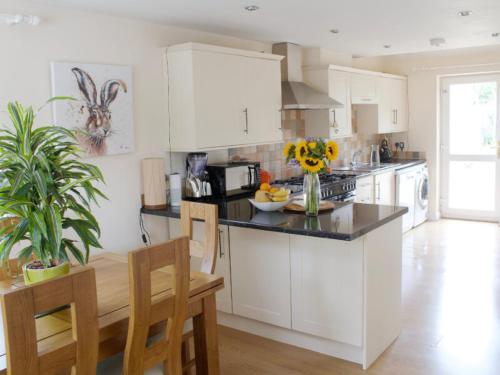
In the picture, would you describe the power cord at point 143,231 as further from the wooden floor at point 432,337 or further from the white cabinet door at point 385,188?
the white cabinet door at point 385,188

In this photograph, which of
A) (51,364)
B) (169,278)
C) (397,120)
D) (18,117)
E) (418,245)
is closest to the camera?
(51,364)

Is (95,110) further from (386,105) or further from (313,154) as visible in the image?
(386,105)

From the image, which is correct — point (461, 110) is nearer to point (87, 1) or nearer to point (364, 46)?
point (364, 46)

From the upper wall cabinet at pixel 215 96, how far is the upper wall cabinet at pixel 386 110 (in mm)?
2544

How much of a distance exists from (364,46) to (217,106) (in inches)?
87.5

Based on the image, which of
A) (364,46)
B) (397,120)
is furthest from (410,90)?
(364,46)

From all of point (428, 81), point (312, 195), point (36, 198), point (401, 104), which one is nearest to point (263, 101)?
point (312, 195)

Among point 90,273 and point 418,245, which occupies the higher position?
point 90,273

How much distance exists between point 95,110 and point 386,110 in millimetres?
4350

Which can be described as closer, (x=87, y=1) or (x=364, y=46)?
(x=87, y=1)

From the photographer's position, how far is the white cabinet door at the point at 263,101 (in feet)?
13.9

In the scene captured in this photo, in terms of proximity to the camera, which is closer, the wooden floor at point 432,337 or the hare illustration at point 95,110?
the wooden floor at point 432,337

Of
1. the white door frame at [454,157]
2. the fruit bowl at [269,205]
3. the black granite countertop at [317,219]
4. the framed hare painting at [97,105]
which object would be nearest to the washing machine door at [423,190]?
the white door frame at [454,157]

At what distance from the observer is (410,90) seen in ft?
24.0
